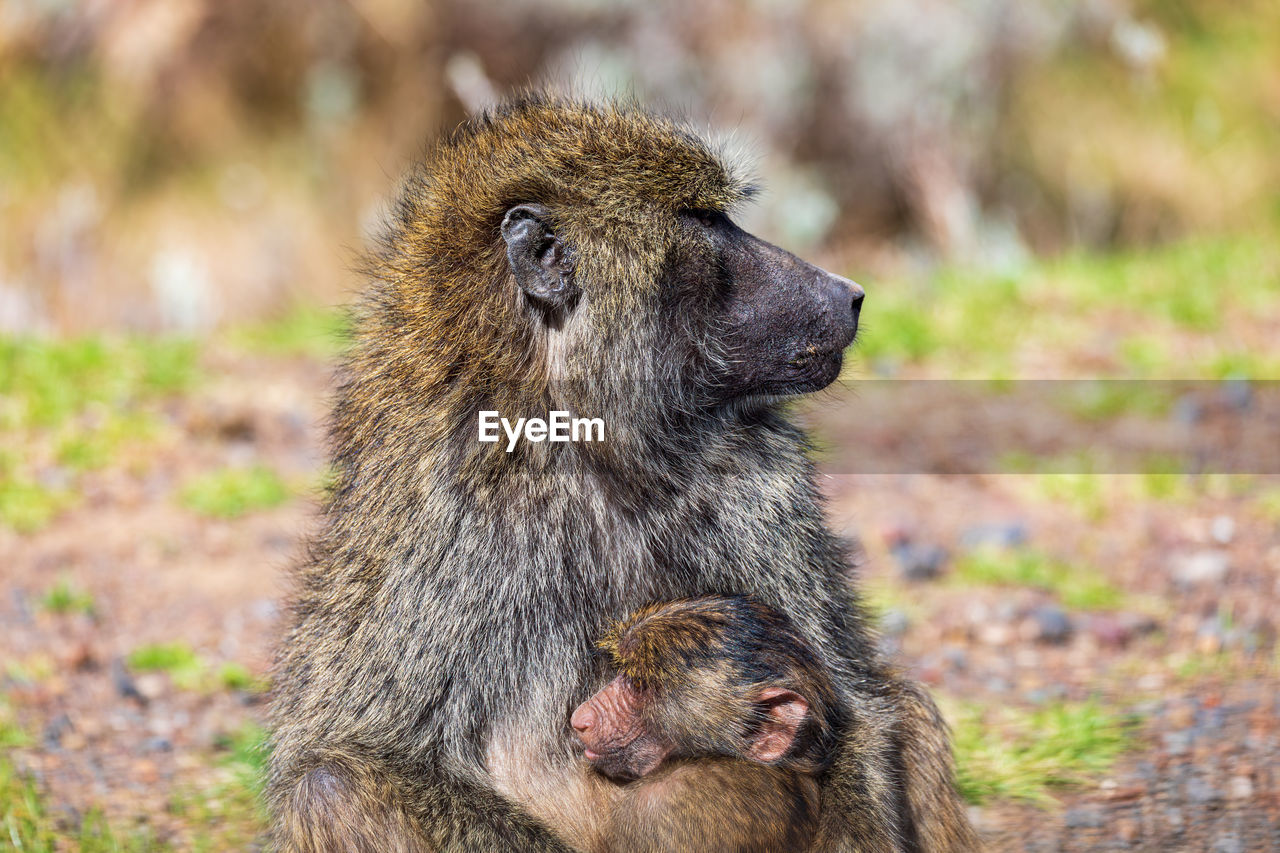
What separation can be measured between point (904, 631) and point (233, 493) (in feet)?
9.00

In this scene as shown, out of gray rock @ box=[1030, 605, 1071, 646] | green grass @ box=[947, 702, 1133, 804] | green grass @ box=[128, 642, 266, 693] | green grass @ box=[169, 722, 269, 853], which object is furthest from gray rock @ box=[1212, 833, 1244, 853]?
green grass @ box=[128, 642, 266, 693]

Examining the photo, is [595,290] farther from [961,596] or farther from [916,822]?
[961,596]

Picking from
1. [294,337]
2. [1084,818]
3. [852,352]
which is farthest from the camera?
[294,337]

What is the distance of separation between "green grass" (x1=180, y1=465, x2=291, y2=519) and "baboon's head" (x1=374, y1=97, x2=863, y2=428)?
9.54 feet

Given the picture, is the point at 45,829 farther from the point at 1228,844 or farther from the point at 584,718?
the point at 1228,844

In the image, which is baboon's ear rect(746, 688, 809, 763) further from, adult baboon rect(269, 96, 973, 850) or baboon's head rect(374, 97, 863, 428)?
baboon's head rect(374, 97, 863, 428)

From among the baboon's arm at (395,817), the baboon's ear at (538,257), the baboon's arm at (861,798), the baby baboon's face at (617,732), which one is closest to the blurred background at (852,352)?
the baboon's ear at (538,257)

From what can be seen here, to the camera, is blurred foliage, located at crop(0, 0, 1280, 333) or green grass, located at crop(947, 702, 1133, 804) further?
blurred foliage, located at crop(0, 0, 1280, 333)

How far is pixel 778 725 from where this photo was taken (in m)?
2.65

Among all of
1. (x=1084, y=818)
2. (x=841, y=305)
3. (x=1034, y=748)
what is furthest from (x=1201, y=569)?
(x=841, y=305)

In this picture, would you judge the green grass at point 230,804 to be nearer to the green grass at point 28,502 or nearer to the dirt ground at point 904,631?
the dirt ground at point 904,631

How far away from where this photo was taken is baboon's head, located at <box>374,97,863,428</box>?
2.78 metres

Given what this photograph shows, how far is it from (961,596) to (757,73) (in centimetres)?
571

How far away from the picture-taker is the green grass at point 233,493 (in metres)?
5.66
